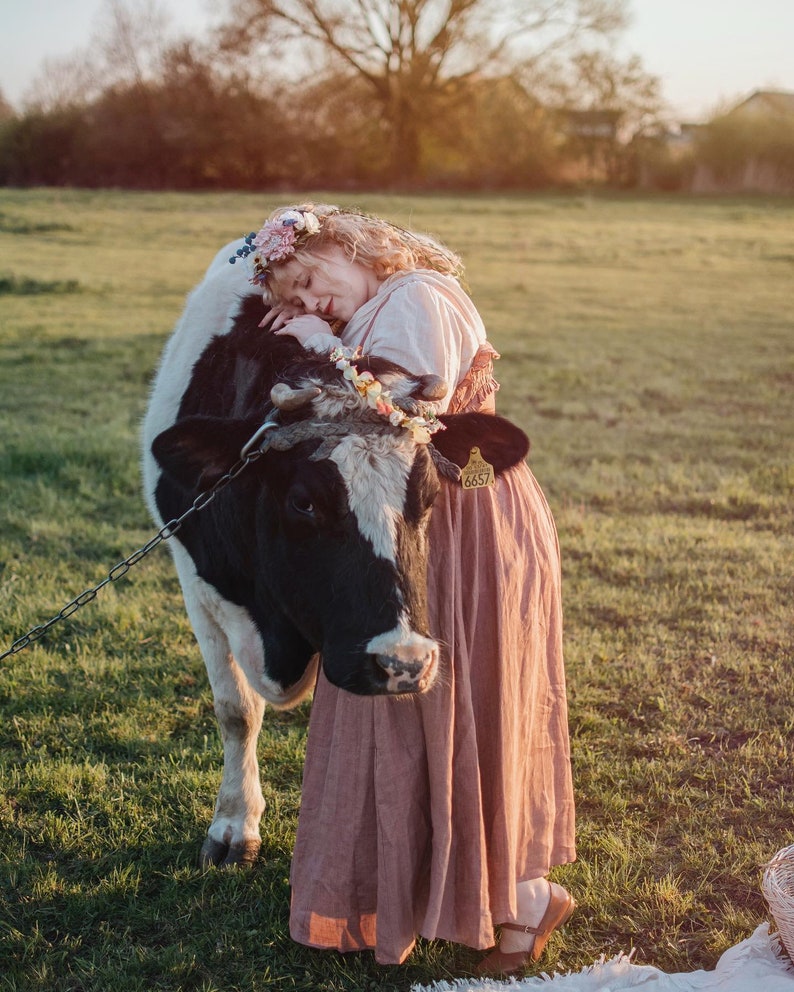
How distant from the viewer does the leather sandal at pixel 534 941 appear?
2959mm

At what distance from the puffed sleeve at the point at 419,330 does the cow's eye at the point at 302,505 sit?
0.41 metres

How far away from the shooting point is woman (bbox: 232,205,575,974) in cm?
276

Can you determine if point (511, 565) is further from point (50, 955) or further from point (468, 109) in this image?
point (468, 109)

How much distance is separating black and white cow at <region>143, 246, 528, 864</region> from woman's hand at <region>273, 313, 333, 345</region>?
0.05 m

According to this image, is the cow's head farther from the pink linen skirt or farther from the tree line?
the tree line

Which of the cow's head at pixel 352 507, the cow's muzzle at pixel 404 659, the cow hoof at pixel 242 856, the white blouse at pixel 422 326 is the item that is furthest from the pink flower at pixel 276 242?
the cow hoof at pixel 242 856

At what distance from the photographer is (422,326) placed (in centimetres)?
253

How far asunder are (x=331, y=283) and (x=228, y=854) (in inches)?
76.3

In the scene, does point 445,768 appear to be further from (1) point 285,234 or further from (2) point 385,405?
(1) point 285,234

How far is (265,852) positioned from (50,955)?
77cm

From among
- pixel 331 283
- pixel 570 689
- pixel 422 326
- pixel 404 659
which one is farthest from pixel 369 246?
pixel 570 689

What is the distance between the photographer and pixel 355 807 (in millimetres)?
2822

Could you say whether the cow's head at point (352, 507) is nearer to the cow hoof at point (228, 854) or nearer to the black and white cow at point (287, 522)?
the black and white cow at point (287, 522)

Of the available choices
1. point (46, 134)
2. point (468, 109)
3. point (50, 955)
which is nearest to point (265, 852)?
point (50, 955)
